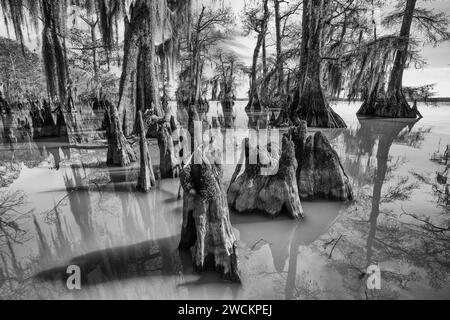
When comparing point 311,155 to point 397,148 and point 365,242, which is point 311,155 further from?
point 397,148

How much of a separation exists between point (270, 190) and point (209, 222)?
165cm

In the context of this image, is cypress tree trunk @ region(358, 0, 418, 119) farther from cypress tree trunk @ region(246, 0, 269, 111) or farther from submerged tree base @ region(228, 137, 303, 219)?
submerged tree base @ region(228, 137, 303, 219)

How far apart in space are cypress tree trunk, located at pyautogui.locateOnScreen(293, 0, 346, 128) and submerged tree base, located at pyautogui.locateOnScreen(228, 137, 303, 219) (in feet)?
30.0

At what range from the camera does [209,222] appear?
9.75ft

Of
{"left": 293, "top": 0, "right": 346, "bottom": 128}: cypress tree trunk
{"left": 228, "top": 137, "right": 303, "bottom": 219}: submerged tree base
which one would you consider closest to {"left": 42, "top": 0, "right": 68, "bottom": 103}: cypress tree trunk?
{"left": 228, "top": 137, "right": 303, "bottom": 219}: submerged tree base

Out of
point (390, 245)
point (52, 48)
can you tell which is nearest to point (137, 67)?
point (52, 48)

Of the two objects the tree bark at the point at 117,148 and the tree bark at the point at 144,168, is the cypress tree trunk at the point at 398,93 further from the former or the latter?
the tree bark at the point at 144,168

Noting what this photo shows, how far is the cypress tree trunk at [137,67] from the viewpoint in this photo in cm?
993

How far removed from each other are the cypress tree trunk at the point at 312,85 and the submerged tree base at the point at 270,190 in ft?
30.0

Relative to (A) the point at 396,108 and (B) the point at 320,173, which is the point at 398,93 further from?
(B) the point at 320,173

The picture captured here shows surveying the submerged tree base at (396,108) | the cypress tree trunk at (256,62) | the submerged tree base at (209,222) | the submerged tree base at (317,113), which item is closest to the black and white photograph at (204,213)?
the submerged tree base at (209,222)

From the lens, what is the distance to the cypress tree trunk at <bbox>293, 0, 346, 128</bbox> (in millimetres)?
12828

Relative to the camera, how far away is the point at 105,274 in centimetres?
291

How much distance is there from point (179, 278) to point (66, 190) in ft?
13.0
